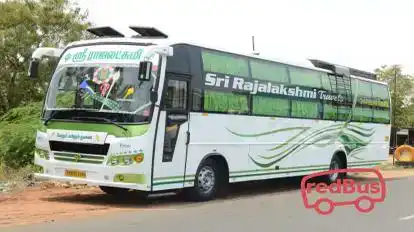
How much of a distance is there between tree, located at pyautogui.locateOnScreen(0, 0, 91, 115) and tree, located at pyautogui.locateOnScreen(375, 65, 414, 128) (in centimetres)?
3922

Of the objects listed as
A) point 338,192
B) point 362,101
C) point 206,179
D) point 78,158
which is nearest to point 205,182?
point 206,179

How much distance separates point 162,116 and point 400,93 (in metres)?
57.7

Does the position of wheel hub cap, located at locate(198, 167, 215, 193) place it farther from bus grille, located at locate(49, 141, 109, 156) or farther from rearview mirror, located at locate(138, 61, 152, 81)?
rearview mirror, located at locate(138, 61, 152, 81)

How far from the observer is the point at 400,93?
64.4 metres

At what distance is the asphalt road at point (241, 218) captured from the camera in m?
8.73

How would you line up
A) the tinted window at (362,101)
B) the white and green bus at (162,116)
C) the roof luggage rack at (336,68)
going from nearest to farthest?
1. the white and green bus at (162,116)
2. the roof luggage rack at (336,68)
3. the tinted window at (362,101)

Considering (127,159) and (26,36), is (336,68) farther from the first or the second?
(26,36)

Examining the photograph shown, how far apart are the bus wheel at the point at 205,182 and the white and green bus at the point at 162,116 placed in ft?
0.07

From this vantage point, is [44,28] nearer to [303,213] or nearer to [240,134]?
[240,134]

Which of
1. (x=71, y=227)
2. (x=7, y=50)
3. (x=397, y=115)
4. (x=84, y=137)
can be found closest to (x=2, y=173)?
(x=84, y=137)

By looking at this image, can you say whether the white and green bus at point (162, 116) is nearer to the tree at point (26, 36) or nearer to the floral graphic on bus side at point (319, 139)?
the floral graphic on bus side at point (319, 139)

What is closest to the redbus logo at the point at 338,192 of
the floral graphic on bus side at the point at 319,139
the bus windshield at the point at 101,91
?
the floral graphic on bus side at the point at 319,139

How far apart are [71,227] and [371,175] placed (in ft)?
54.0

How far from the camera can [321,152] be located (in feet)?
54.5
